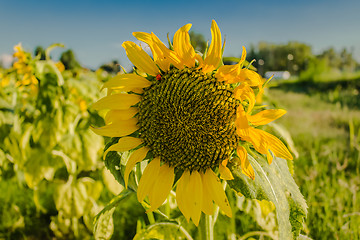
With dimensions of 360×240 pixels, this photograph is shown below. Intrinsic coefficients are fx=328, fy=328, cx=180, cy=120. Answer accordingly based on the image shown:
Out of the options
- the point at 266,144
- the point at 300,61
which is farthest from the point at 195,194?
the point at 300,61

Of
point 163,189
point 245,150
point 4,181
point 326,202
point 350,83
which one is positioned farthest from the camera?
point 350,83

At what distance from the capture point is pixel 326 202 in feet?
6.33

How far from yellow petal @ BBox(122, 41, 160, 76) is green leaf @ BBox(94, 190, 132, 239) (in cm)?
51

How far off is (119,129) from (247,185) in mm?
440

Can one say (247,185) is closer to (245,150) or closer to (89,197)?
(245,150)

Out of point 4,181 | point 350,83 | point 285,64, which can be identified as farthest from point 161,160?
point 285,64

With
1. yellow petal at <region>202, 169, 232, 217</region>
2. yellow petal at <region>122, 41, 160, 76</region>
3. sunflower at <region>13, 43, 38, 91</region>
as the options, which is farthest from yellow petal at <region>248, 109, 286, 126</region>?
sunflower at <region>13, 43, 38, 91</region>

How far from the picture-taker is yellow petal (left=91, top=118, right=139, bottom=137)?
3.46 feet

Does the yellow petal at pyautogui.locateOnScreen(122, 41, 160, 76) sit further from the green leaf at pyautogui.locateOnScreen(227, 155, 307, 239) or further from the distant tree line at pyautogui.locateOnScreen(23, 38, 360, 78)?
the distant tree line at pyautogui.locateOnScreen(23, 38, 360, 78)

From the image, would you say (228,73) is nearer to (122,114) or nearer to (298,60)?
(122,114)

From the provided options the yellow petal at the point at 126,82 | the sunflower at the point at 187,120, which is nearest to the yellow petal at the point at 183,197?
the sunflower at the point at 187,120

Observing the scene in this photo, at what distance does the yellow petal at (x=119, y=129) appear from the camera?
3.46ft

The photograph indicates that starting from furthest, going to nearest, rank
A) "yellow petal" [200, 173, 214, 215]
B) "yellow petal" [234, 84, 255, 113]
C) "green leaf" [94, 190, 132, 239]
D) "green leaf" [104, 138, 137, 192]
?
"green leaf" [94, 190, 132, 239], "green leaf" [104, 138, 137, 192], "yellow petal" [200, 173, 214, 215], "yellow petal" [234, 84, 255, 113]

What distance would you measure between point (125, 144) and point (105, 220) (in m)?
0.39
